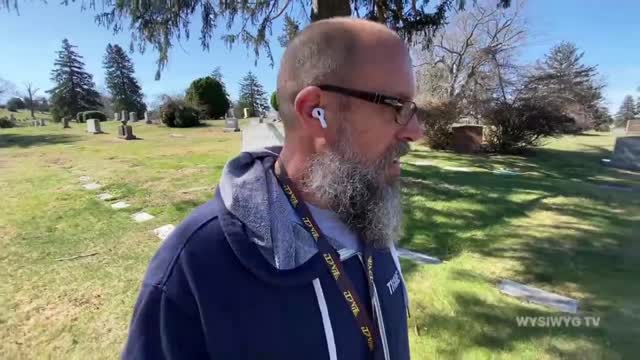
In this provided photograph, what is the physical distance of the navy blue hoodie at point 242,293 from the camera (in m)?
0.83

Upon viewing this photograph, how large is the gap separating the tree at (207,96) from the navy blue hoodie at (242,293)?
2716cm

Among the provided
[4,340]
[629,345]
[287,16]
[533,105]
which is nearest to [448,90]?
[533,105]

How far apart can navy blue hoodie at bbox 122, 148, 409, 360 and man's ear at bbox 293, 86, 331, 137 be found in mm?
207

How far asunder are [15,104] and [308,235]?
239ft

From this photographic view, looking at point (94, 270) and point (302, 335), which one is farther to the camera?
point (94, 270)

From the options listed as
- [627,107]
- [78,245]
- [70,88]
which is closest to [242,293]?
[78,245]

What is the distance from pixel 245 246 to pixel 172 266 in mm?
169

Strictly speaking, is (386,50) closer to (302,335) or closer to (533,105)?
(302,335)

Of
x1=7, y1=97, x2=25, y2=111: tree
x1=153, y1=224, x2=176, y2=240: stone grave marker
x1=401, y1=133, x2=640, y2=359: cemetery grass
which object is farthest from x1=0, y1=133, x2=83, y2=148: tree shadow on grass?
x1=7, y1=97, x2=25, y2=111: tree

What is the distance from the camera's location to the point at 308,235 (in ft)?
3.10

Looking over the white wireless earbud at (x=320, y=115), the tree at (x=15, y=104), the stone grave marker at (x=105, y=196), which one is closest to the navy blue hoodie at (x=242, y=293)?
the white wireless earbud at (x=320, y=115)

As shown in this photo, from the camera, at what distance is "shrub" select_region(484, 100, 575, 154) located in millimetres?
12922

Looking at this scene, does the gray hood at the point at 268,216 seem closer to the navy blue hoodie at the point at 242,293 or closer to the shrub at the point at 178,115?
the navy blue hoodie at the point at 242,293

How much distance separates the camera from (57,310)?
9.82 feet
